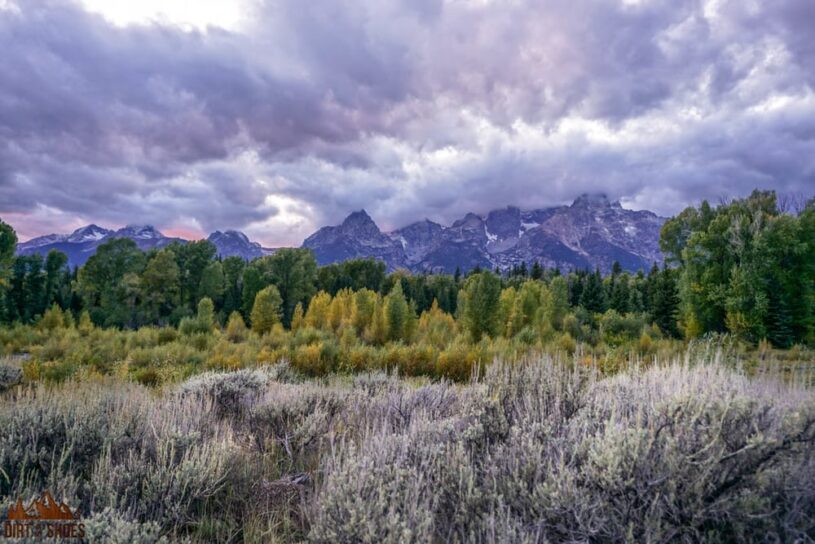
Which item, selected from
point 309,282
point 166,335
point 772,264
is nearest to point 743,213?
point 772,264

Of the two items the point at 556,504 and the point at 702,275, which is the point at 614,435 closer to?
the point at 556,504

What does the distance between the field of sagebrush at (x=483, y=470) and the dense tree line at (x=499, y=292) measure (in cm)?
1688

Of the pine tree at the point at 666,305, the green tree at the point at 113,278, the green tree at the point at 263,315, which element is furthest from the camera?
the green tree at the point at 113,278

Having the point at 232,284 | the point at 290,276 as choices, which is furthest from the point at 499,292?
the point at 232,284

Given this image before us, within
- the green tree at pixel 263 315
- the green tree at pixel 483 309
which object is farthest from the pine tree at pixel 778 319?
the green tree at pixel 263 315

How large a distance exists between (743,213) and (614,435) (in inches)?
1295

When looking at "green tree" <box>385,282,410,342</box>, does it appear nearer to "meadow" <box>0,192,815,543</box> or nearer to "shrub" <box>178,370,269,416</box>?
"meadow" <box>0,192,815,543</box>

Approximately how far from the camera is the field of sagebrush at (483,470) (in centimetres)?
258

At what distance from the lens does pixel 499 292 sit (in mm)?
22688

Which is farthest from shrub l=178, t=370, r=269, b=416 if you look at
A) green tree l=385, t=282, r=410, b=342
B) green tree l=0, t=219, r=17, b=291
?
green tree l=0, t=219, r=17, b=291

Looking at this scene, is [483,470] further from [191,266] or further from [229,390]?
[191,266]

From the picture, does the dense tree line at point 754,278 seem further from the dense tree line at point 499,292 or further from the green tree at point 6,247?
the green tree at point 6,247

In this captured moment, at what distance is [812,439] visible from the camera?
107 inches

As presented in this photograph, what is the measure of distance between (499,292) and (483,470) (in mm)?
19927
